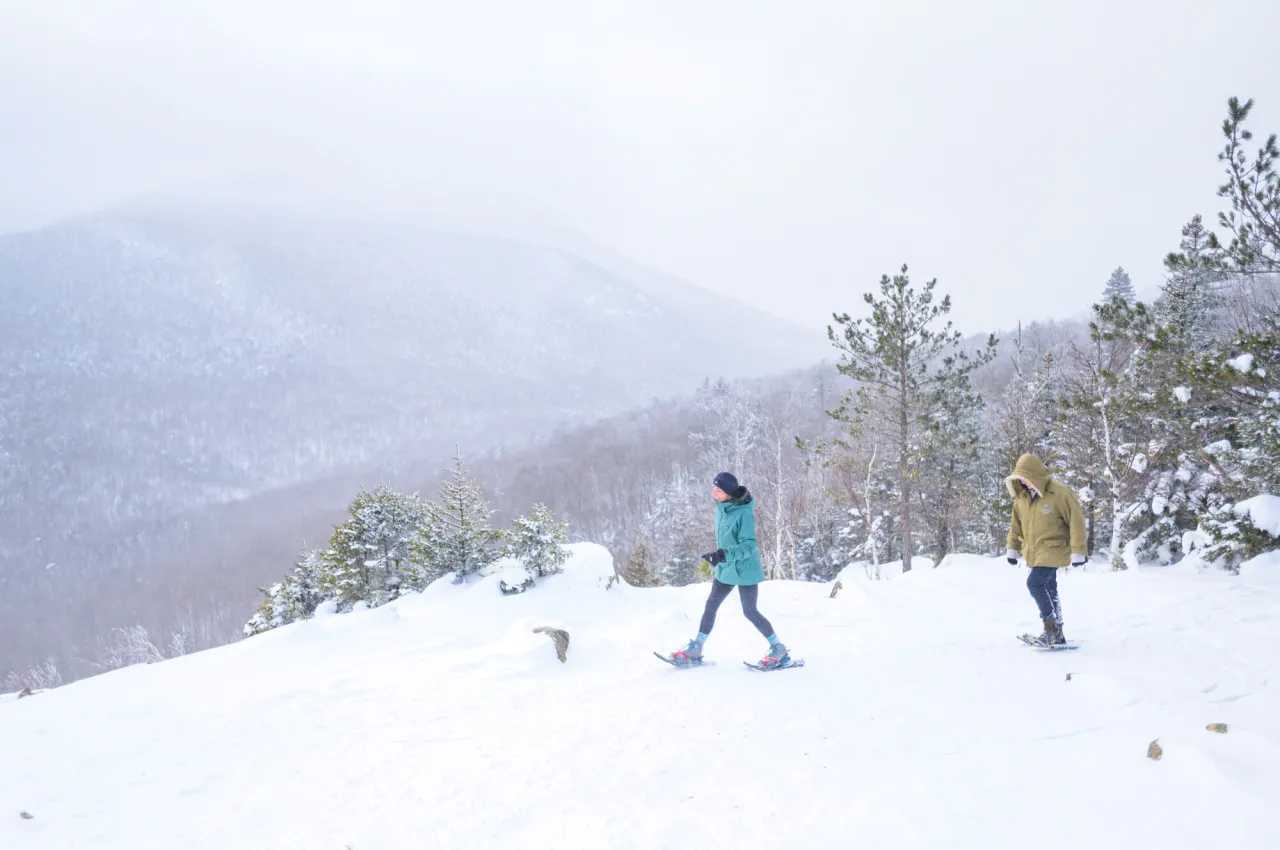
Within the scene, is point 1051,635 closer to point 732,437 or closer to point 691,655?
point 691,655

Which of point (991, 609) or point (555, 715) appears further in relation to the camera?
point (991, 609)

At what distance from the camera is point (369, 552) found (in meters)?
16.5

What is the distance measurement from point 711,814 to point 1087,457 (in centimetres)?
1923

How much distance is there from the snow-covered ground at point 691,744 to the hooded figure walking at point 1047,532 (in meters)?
0.47

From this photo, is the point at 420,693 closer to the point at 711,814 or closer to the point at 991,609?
the point at 711,814

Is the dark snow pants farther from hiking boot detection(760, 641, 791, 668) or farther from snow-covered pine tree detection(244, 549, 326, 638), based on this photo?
snow-covered pine tree detection(244, 549, 326, 638)

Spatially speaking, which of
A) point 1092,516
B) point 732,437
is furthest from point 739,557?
point 732,437

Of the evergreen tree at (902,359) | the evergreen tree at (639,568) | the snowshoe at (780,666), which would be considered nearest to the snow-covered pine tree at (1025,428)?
the evergreen tree at (902,359)

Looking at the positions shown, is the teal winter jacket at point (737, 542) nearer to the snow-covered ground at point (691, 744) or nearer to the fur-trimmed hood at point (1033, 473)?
the snow-covered ground at point (691, 744)

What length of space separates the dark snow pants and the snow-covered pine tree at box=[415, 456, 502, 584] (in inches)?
395

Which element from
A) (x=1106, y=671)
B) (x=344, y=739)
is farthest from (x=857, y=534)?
(x=344, y=739)

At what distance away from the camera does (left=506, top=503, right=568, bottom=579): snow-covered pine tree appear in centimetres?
1138

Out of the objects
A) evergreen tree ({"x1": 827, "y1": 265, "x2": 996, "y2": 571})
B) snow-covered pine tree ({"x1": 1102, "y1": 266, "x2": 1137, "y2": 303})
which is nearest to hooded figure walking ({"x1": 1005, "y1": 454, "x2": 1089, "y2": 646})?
evergreen tree ({"x1": 827, "y1": 265, "x2": 996, "y2": 571})

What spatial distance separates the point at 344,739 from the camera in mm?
4938
